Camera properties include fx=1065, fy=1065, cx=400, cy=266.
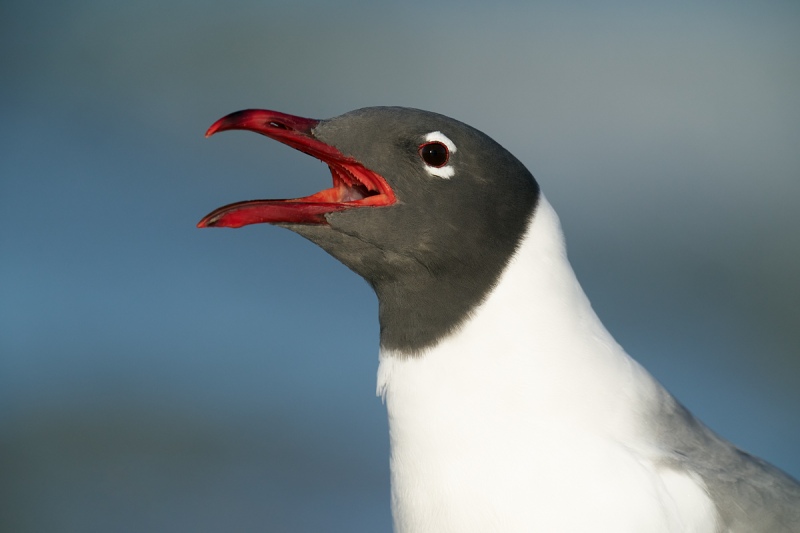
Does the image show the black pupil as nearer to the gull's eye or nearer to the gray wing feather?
the gull's eye

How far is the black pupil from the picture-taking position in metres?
2.19

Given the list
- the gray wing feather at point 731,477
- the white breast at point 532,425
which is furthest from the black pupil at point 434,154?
the gray wing feather at point 731,477

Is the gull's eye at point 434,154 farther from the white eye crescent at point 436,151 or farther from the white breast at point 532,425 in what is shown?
the white breast at point 532,425

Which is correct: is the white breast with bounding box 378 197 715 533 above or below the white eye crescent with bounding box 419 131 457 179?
below

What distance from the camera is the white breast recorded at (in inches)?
78.4

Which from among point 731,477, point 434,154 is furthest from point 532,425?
point 434,154

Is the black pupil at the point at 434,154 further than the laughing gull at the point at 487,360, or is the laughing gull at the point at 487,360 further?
the black pupil at the point at 434,154

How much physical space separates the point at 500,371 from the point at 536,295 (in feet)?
0.60

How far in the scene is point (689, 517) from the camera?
6.62 feet

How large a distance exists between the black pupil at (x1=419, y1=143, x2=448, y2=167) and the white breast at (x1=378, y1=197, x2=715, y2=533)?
24 cm

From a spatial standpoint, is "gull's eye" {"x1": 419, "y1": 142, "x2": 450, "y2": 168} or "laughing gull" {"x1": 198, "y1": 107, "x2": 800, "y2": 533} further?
"gull's eye" {"x1": 419, "y1": 142, "x2": 450, "y2": 168}

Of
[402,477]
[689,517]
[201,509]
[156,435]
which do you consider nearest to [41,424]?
[156,435]

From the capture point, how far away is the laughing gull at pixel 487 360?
2021 mm

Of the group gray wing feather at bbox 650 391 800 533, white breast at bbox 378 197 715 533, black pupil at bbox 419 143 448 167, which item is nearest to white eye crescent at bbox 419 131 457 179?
black pupil at bbox 419 143 448 167
